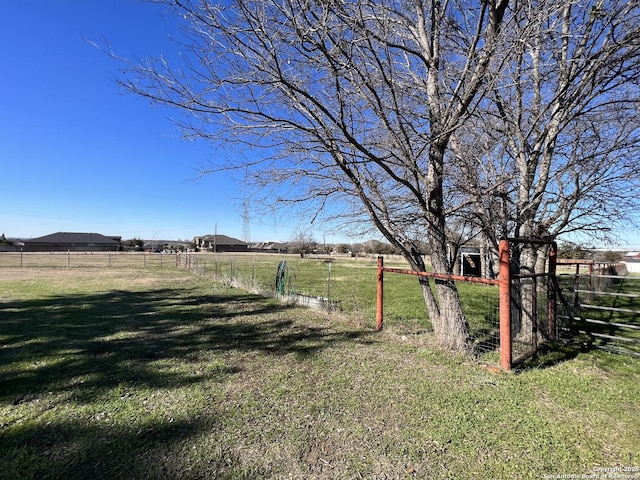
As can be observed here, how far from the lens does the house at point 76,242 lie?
7572cm

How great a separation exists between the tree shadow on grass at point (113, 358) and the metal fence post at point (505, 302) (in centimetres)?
226

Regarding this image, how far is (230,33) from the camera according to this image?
12.3 feet

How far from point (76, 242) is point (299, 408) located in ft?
327

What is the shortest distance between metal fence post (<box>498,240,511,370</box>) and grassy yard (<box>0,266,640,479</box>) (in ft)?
0.82

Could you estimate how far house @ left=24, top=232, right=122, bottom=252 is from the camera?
248ft

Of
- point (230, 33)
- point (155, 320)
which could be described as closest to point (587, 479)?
point (230, 33)

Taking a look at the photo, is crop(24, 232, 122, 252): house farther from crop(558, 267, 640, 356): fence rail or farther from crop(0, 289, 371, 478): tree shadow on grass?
crop(558, 267, 640, 356): fence rail

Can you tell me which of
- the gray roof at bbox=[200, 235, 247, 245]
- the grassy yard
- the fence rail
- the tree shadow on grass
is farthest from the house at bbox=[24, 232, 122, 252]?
the fence rail

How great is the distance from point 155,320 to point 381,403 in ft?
19.2

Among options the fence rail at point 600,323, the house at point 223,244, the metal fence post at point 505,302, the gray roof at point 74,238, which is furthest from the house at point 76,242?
the metal fence post at point 505,302

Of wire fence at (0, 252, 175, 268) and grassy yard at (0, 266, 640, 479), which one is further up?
wire fence at (0, 252, 175, 268)

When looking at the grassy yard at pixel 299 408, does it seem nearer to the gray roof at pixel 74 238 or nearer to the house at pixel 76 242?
the house at pixel 76 242

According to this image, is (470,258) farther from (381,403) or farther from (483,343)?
(381,403)

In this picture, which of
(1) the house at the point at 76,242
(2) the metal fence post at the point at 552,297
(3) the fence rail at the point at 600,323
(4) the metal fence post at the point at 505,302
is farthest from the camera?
(1) the house at the point at 76,242
